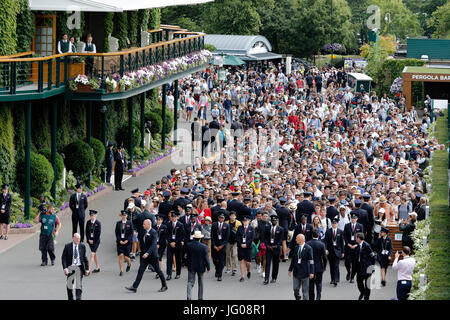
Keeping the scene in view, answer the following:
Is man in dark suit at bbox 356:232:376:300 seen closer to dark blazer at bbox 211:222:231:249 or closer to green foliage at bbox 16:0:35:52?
dark blazer at bbox 211:222:231:249

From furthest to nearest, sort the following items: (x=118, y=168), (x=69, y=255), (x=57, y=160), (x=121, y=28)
→ (x=121, y=28) → (x=118, y=168) → (x=57, y=160) → (x=69, y=255)

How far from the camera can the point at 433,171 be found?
30484 mm

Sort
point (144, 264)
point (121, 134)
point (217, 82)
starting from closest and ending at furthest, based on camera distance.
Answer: point (144, 264) → point (121, 134) → point (217, 82)

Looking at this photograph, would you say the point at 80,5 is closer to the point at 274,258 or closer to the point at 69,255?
the point at 274,258

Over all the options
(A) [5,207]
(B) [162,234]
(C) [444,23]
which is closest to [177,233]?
(B) [162,234]

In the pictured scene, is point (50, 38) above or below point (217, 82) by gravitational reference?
above

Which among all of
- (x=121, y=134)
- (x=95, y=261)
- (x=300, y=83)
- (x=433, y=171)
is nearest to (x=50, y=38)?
(x=121, y=134)

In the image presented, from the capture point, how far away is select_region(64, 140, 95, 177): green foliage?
96.5 feet

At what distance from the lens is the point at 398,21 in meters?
113

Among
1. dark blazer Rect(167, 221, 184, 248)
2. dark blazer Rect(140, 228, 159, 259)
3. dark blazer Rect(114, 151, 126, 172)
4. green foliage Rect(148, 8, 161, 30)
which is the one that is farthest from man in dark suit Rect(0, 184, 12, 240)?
green foliage Rect(148, 8, 161, 30)

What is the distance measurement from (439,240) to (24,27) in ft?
42.8

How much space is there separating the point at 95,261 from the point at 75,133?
999 cm

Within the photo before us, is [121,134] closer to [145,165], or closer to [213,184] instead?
[145,165]

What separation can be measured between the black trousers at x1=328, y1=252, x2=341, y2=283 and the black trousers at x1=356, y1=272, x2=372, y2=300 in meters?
1.22
